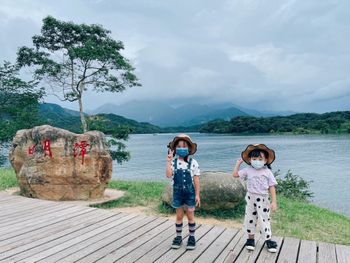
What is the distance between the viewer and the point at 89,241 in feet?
21.9

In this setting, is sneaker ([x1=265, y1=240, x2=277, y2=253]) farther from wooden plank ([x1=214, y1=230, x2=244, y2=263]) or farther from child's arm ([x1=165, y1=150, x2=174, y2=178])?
child's arm ([x1=165, y1=150, x2=174, y2=178])

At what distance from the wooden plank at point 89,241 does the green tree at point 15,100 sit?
22.9 meters

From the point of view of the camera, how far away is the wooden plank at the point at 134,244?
5.80m

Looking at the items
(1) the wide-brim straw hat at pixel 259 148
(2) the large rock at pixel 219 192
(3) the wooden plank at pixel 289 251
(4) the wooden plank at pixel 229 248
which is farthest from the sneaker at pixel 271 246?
(2) the large rock at pixel 219 192

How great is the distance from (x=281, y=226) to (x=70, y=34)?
20.4 metres

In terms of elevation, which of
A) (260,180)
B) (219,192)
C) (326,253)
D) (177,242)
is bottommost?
(326,253)

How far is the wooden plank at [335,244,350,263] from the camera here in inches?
222

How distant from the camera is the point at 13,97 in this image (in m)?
30.3

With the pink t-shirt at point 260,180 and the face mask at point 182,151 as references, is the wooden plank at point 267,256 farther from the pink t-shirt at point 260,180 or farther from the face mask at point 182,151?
the face mask at point 182,151

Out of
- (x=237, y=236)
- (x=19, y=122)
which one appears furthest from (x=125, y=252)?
(x=19, y=122)

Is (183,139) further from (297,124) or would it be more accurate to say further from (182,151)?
(297,124)

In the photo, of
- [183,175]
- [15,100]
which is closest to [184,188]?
[183,175]

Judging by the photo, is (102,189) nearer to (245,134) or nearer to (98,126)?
(98,126)

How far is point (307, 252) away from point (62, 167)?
27.6 ft
